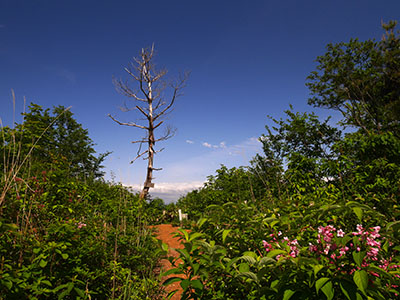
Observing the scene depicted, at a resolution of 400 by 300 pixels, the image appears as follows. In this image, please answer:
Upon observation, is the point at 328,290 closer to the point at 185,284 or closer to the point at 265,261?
the point at 265,261

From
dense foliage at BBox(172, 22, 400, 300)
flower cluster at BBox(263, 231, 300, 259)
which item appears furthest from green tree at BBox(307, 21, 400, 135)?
flower cluster at BBox(263, 231, 300, 259)

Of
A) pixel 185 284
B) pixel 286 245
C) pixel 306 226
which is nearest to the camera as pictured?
pixel 185 284

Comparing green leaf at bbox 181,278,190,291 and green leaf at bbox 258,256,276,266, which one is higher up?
green leaf at bbox 258,256,276,266

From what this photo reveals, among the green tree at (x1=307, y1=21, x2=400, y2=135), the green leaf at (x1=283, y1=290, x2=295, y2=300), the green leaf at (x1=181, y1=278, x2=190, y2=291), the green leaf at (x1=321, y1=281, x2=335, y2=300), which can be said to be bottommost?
the green leaf at (x1=283, y1=290, x2=295, y2=300)

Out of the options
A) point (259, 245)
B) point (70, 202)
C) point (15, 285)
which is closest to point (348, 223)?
point (259, 245)

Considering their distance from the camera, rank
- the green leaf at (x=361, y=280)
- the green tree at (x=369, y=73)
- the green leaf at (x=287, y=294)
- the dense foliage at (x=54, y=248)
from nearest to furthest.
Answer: the green leaf at (x=361, y=280) < the green leaf at (x=287, y=294) < the dense foliage at (x=54, y=248) < the green tree at (x=369, y=73)

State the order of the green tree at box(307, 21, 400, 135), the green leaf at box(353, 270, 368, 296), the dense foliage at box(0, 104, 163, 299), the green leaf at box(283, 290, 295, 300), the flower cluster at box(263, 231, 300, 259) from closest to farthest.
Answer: the green leaf at box(353, 270, 368, 296)
the green leaf at box(283, 290, 295, 300)
the flower cluster at box(263, 231, 300, 259)
the dense foliage at box(0, 104, 163, 299)
the green tree at box(307, 21, 400, 135)

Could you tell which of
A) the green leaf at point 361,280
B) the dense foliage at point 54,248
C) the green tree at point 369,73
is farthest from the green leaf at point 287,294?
the green tree at point 369,73

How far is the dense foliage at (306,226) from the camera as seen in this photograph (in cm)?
115

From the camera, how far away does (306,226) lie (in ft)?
5.30

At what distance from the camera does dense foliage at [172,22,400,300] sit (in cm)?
115

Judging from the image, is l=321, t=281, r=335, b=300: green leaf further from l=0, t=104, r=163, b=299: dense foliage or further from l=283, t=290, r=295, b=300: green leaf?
l=0, t=104, r=163, b=299: dense foliage

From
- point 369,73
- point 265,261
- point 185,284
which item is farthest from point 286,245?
point 369,73

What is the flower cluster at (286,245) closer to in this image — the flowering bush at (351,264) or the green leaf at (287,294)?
the flowering bush at (351,264)
